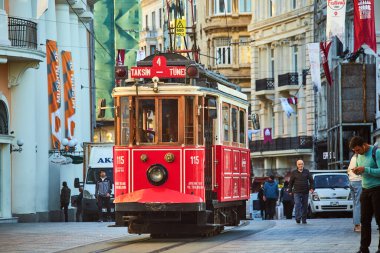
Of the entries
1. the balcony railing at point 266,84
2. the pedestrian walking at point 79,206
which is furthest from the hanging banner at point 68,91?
the balcony railing at point 266,84

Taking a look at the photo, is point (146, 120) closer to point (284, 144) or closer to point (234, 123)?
point (234, 123)

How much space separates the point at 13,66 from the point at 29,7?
2.37 meters

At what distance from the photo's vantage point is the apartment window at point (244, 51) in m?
96.6

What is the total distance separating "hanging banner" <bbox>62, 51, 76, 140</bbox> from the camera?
5597 centimetres

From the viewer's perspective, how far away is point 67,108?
56719 mm

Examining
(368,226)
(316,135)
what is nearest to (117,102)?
(368,226)

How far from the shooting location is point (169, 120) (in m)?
28.5

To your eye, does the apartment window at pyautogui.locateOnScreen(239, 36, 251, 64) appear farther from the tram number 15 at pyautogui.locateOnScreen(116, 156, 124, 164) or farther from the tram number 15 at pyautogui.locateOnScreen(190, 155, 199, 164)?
the tram number 15 at pyautogui.locateOnScreen(190, 155, 199, 164)

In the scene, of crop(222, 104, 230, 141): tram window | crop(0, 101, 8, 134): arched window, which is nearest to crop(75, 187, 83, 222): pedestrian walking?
crop(0, 101, 8, 134): arched window

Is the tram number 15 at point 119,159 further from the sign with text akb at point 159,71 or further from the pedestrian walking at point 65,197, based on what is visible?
the pedestrian walking at point 65,197

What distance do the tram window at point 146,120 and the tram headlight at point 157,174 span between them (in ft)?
1.85

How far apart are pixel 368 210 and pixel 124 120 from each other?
788cm

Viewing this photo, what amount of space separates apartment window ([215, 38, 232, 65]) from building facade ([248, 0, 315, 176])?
4.91 meters

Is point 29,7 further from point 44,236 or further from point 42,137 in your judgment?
point 44,236
